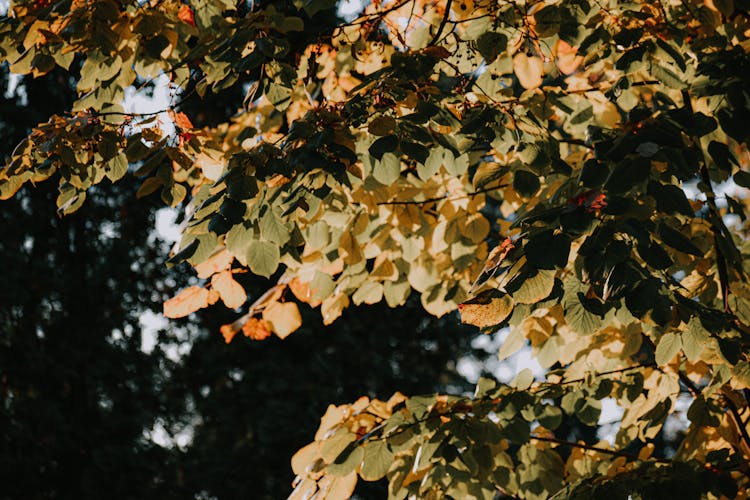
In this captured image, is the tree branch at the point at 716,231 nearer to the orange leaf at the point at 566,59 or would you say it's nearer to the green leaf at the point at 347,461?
the orange leaf at the point at 566,59

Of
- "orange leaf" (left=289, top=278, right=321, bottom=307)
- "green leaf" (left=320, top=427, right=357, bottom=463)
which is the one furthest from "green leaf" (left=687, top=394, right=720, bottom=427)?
"orange leaf" (left=289, top=278, right=321, bottom=307)

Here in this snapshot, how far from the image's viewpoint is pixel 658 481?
200 cm

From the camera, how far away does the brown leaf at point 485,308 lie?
61.4 inches

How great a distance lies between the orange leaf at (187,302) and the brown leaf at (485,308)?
1.14 m

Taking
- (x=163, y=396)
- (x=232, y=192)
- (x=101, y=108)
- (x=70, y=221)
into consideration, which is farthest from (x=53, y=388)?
(x=232, y=192)

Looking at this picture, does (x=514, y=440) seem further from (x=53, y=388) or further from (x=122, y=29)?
(x=53, y=388)

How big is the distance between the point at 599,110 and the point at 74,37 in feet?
6.74

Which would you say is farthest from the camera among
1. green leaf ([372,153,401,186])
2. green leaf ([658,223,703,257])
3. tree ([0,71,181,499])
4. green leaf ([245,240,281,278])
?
tree ([0,71,181,499])

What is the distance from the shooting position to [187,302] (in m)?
2.46

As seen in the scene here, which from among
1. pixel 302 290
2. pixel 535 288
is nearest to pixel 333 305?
pixel 302 290

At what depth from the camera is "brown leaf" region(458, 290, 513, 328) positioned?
1.56 meters

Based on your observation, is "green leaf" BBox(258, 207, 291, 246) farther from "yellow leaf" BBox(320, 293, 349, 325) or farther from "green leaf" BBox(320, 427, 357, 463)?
"yellow leaf" BBox(320, 293, 349, 325)

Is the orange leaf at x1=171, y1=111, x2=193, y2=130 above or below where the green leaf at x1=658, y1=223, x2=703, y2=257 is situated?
above

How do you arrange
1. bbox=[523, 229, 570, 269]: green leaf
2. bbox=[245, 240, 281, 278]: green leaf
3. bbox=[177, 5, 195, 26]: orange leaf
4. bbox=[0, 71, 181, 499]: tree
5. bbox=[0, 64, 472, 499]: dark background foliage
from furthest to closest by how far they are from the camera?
bbox=[0, 64, 472, 499]: dark background foliage, bbox=[0, 71, 181, 499]: tree, bbox=[177, 5, 195, 26]: orange leaf, bbox=[245, 240, 281, 278]: green leaf, bbox=[523, 229, 570, 269]: green leaf
